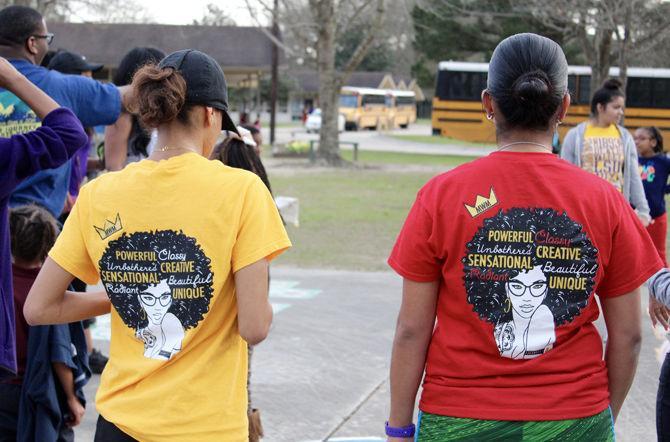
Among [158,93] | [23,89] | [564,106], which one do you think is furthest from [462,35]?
[158,93]

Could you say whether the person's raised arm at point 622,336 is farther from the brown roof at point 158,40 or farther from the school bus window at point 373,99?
the school bus window at point 373,99

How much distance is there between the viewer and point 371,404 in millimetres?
5703

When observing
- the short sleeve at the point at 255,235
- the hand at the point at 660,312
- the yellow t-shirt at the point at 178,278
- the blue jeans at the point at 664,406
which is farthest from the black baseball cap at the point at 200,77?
the blue jeans at the point at 664,406

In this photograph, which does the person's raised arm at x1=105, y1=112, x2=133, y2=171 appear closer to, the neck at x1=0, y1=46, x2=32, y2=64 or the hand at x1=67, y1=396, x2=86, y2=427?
the neck at x1=0, y1=46, x2=32, y2=64

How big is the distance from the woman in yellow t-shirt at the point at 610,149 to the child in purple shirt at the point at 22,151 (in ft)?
16.6

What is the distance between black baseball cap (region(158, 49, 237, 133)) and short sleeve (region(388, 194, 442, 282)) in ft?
2.16

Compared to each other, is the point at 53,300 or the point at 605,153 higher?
the point at 605,153

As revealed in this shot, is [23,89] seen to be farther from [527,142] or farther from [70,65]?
[70,65]

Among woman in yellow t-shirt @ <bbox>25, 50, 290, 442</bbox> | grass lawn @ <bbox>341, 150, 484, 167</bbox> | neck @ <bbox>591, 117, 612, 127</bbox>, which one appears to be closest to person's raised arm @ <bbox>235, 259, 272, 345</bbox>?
woman in yellow t-shirt @ <bbox>25, 50, 290, 442</bbox>

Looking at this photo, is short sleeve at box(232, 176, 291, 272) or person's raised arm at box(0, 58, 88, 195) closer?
short sleeve at box(232, 176, 291, 272)

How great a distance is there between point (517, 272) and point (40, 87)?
2.60 meters

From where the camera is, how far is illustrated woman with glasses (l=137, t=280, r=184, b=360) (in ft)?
8.46

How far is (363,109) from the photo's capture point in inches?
2373

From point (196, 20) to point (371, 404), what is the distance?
3973cm
